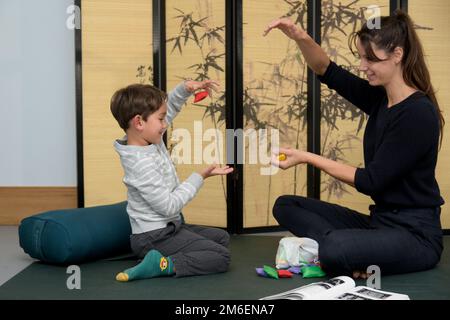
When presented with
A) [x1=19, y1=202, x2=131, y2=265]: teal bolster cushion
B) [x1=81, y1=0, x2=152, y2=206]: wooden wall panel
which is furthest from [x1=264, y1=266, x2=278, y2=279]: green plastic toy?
[x1=81, y1=0, x2=152, y2=206]: wooden wall panel

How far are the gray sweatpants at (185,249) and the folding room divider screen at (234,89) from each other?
2.72 feet

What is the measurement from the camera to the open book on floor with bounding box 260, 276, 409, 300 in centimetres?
171

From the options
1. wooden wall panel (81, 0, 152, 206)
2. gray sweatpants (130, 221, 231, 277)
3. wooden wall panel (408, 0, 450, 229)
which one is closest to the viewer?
gray sweatpants (130, 221, 231, 277)

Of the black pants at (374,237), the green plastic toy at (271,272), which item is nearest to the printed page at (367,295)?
the black pants at (374,237)

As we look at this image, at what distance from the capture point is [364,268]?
2182 mm

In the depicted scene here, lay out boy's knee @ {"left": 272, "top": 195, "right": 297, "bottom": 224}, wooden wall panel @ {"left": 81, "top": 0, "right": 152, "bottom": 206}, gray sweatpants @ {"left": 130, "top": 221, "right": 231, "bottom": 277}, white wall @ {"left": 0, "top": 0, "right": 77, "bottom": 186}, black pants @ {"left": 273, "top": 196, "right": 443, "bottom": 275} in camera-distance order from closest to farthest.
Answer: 1. black pants @ {"left": 273, "top": 196, "right": 443, "bottom": 275}
2. gray sweatpants @ {"left": 130, "top": 221, "right": 231, "bottom": 277}
3. boy's knee @ {"left": 272, "top": 195, "right": 297, "bottom": 224}
4. wooden wall panel @ {"left": 81, "top": 0, "right": 152, "bottom": 206}
5. white wall @ {"left": 0, "top": 0, "right": 77, "bottom": 186}

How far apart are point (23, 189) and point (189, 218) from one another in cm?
97

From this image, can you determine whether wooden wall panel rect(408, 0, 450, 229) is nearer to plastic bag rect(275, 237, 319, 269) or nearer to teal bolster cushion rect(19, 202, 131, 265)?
plastic bag rect(275, 237, 319, 269)

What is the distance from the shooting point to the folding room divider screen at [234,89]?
3.18m

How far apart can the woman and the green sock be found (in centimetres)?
Result: 52

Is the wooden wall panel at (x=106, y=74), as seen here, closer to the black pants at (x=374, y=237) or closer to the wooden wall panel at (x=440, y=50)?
the black pants at (x=374, y=237)

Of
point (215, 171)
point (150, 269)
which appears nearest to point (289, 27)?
point (215, 171)

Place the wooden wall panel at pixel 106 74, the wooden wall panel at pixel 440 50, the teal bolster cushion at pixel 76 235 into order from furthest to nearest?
the wooden wall panel at pixel 106 74 < the wooden wall panel at pixel 440 50 < the teal bolster cushion at pixel 76 235

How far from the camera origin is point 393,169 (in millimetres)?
2186
